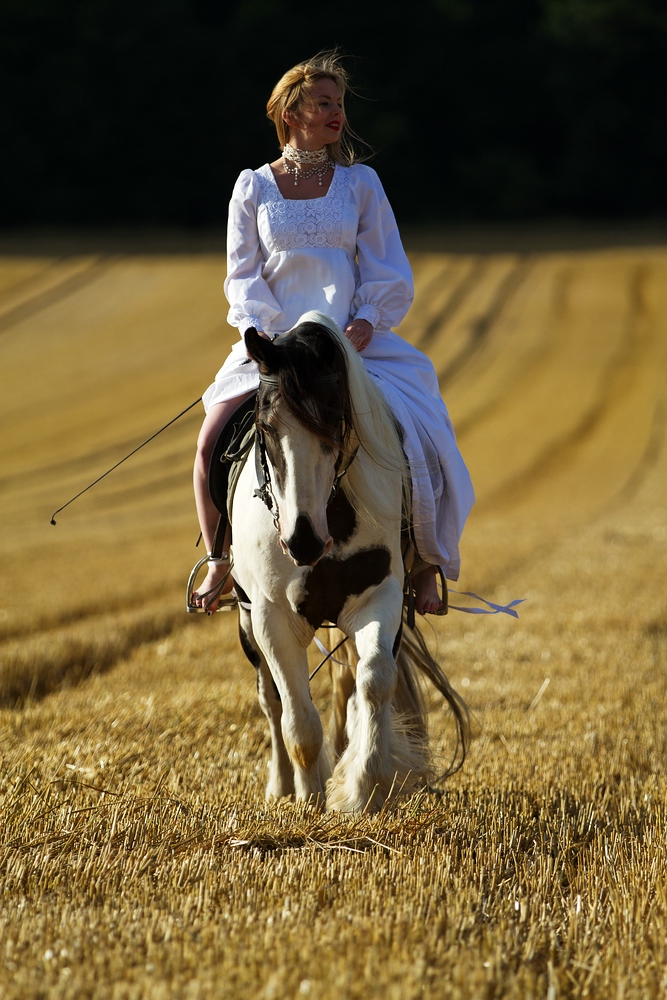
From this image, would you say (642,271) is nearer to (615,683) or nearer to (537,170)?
(537,170)

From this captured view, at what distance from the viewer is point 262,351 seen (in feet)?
12.6

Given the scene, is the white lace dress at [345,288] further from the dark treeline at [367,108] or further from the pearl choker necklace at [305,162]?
the dark treeline at [367,108]

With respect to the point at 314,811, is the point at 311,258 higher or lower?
higher

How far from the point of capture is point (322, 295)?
15.5 feet

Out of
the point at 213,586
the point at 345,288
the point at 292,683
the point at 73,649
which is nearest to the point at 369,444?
the point at 345,288

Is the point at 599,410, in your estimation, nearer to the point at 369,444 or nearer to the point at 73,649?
the point at 73,649

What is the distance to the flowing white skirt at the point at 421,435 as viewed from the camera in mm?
4629

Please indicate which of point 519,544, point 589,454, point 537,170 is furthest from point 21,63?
point 519,544

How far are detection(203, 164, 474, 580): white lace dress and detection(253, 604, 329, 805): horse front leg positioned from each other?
736 millimetres

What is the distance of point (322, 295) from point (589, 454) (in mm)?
21441

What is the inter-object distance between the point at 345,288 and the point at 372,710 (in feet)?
5.81

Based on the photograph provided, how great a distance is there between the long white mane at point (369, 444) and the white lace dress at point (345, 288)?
0.96 ft

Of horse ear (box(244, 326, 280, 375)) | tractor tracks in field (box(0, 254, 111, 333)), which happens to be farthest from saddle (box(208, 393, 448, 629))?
tractor tracks in field (box(0, 254, 111, 333))

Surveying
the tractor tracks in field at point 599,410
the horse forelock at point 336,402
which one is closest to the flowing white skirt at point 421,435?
the horse forelock at point 336,402
